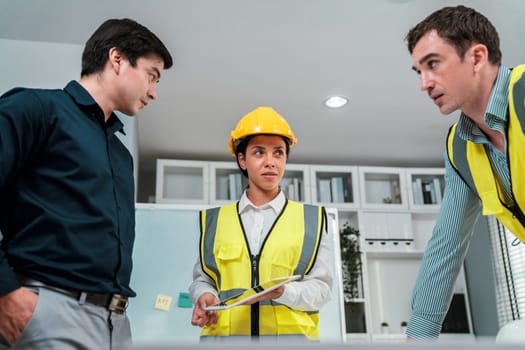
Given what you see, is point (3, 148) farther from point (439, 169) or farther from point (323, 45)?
point (439, 169)

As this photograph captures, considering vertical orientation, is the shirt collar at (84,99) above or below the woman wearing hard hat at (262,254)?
above

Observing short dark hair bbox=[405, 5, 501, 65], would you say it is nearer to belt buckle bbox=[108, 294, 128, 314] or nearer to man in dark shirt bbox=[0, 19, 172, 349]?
man in dark shirt bbox=[0, 19, 172, 349]

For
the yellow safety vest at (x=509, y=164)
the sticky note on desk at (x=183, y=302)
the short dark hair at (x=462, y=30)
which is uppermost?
the short dark hair at (x=462, y=30)

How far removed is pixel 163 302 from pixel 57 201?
2.13m

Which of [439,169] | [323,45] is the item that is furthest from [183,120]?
[439,169]

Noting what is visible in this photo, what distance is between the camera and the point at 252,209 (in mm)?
1863

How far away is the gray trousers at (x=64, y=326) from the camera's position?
1.08 m

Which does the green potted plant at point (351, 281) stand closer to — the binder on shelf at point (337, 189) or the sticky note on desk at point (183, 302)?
the binder on shelf at point (337, 189)

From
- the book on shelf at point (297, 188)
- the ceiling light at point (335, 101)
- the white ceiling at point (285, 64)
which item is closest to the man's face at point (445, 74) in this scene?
the white ceiling at point (285, 64)

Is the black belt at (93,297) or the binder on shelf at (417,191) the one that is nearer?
the black belt at (93,297)

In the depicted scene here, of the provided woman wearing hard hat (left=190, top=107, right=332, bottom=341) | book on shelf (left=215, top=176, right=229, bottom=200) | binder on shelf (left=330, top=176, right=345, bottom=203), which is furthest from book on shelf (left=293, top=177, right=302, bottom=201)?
woman wearing hard hat (left=190, top=107, right=332, bottom=341)

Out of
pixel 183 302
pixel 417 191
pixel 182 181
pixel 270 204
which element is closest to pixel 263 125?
pixel 270 204

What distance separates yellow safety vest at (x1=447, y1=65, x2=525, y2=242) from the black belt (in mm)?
907

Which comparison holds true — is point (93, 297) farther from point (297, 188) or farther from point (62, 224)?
point (297, 188)
